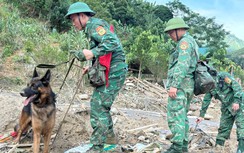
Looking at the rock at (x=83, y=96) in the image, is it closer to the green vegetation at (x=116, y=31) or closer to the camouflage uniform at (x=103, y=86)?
the green vegetation at (x=116, y=31)

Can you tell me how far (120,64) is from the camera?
14.6ft

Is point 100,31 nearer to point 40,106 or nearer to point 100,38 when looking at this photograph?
point 100,38

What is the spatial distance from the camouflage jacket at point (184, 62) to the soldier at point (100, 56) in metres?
0.73

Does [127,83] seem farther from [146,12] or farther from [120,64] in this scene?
[146,12]

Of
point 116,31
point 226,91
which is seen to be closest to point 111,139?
point 226,91

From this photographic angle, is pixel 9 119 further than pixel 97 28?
Yes

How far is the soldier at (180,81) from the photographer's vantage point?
14.6 ft

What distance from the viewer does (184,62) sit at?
4.44 m

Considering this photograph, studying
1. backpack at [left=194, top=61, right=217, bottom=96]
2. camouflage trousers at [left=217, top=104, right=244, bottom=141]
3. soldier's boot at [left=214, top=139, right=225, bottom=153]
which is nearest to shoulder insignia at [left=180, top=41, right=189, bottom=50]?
backpack at [left=194, top=61, right=217, bottom=96]

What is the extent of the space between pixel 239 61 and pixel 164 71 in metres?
29.2

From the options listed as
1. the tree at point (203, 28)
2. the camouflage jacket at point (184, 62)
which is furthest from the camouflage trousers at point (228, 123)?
the tree at point (203, 28)

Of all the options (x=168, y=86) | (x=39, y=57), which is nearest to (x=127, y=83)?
(x=39, y=57)

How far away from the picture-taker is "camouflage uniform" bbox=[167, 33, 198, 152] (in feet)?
14.6

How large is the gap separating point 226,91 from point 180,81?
2.11 metres
